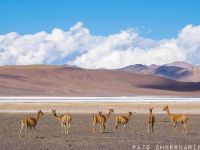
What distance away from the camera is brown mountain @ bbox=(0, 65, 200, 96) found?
11531 centimetres

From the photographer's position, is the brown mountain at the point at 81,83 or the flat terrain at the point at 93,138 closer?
the flat terrain at the point at 93,138

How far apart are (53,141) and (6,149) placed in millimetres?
2951

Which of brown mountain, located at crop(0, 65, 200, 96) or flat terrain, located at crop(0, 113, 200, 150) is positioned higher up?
brown mountain, located at crop(0, 65, 200, 96)

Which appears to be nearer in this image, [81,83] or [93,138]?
[93,138]

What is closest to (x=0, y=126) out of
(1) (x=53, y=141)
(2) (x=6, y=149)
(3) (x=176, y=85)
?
(1) (x=53, y=141)

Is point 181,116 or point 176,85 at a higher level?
point 176,85

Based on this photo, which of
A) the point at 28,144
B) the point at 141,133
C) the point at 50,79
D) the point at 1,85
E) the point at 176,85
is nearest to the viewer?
the point at 28,144

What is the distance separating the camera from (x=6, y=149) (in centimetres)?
1892

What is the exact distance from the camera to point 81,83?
132125 millimetres

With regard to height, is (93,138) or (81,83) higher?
(81,83)

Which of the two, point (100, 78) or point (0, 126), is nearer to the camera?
point (0, 126)

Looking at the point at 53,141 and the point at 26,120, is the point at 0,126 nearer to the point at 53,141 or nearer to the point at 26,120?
the point at 26,120

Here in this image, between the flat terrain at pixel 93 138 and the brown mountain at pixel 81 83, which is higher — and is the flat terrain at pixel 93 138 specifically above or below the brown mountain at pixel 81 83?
below

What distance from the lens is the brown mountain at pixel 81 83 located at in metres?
115
